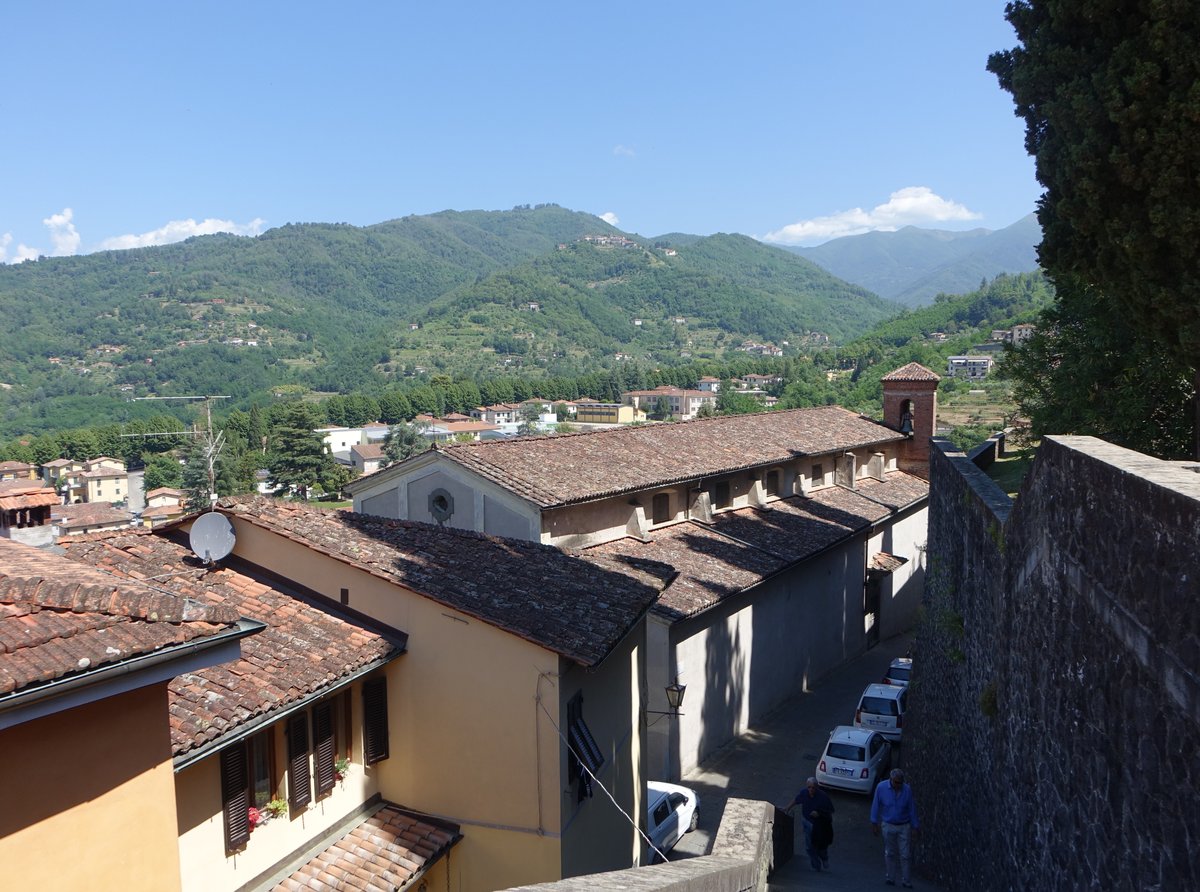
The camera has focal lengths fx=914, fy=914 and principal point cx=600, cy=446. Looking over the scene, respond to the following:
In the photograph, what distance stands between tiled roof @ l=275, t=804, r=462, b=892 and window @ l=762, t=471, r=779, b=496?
1983 centimetres

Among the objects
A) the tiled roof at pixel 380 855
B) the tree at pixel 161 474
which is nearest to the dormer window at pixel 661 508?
the tiled roof at pixel 380 855

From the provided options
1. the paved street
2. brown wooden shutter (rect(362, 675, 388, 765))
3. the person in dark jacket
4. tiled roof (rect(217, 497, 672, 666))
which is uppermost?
tiled roof (rect(217, 497, 672, 666))

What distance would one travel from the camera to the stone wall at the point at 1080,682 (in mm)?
4418

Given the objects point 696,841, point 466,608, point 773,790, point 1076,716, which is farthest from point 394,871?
point 773,790

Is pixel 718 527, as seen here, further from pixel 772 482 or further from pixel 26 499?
pixel 26 499

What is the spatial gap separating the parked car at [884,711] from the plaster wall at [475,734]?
12.5 meters

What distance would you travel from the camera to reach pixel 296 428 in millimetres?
91312

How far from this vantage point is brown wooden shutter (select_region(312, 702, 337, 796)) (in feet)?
29.3

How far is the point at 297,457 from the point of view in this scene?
300 feet

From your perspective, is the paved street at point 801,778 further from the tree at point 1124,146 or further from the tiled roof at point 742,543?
the tree at point 1124,146

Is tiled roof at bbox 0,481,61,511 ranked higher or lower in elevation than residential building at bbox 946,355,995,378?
higher

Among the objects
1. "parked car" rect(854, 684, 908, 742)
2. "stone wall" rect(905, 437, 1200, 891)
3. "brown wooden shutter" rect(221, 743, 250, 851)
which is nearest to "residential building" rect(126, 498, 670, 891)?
"brown wooden shutter" rect(221, 743, 250, 851)

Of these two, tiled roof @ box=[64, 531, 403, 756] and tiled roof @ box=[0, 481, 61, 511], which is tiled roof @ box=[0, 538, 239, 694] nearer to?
tiled roof @ box=[64, 531, 403, 756]

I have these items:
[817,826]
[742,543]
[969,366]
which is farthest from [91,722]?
[969,366]
